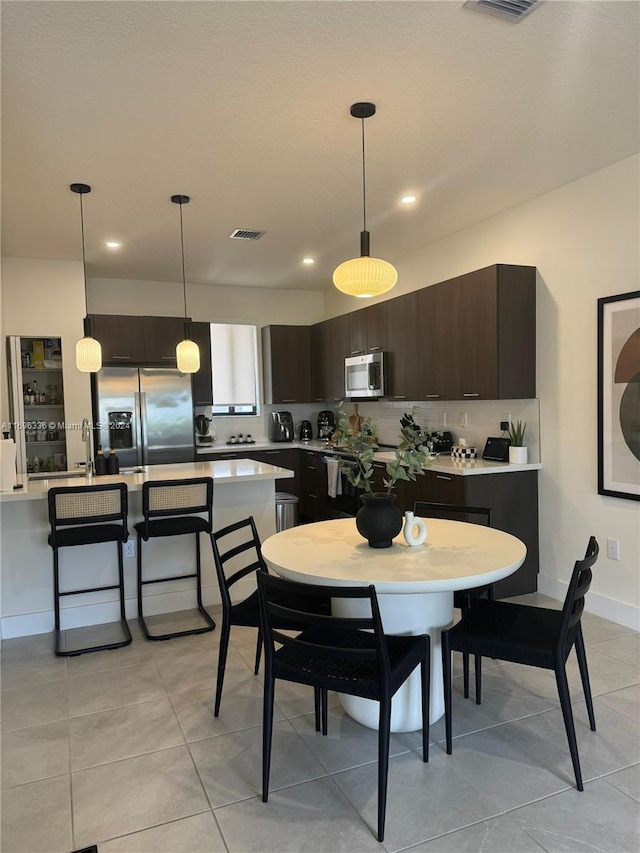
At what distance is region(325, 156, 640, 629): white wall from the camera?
3496mm

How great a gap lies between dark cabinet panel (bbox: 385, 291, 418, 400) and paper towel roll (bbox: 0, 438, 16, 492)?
10.3 ft

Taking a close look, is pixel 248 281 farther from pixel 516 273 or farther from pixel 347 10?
pixel 347 10

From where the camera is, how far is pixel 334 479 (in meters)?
5.84

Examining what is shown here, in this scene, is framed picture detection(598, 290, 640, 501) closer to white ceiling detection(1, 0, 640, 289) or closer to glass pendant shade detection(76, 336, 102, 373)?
white ceiling detection(1, 0, 640, 289)

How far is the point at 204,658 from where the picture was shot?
10.6 feet

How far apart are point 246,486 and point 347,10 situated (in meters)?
2.96

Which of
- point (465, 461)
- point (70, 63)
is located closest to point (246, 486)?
point (465, 461)

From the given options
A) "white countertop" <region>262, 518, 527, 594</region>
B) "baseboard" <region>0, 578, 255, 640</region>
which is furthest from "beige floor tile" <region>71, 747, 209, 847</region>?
"baseboard" <region>0, 578, 255, 640</region>

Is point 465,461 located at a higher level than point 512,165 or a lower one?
lower

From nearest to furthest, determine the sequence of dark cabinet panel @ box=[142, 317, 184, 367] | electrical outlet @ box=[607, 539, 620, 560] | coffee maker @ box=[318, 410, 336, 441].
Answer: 1. electrical outlet @ box=[607, 539, 620, 560]
2. dark cabinet panel @ box=[142, 317, 184, 367]
3. coffee maker @ box=[318, 410, 336, 441]

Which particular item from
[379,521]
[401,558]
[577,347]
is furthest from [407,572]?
[577,347]

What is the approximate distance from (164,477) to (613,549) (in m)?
2.93

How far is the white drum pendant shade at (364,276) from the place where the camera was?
2.80 m

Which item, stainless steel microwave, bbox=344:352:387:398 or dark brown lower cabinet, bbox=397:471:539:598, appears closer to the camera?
dark brown lower cabinet, bbox=397:471:539:598
